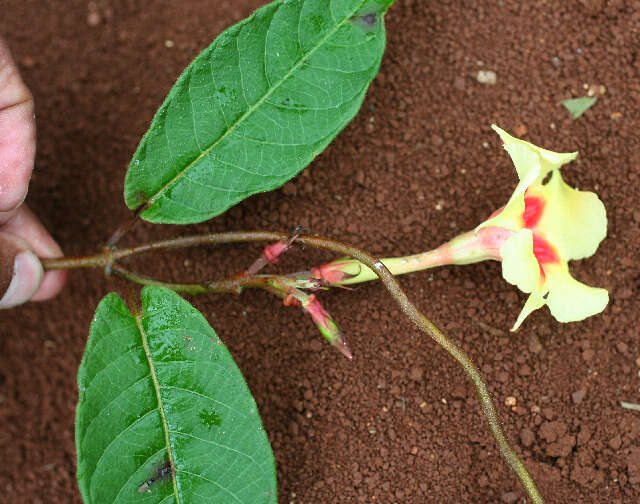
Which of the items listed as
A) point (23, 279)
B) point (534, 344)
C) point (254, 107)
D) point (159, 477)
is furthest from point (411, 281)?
point (23, 279)

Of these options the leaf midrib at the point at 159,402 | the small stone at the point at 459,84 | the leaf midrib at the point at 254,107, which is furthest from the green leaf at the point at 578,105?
the leaf midrib at the point at 159,402

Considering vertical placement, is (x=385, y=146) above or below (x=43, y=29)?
below

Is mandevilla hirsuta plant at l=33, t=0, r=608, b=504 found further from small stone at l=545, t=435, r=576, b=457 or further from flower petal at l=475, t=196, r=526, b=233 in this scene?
small stone at l=545, t=435, r=576, b=457

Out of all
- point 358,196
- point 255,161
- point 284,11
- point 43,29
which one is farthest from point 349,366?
point 43,29

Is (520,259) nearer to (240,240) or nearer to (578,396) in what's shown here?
(578,396)

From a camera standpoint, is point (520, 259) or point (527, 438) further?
point (527, 438)

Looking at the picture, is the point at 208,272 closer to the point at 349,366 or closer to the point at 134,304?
the point at 134,304
